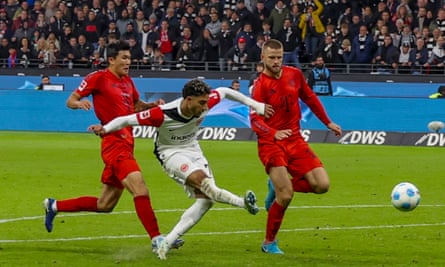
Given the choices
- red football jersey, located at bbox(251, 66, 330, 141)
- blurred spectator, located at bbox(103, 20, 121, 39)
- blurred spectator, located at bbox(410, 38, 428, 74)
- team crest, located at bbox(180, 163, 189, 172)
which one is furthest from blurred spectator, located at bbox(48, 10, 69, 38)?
team crest, located at bbox(180, 163, 189, 172)

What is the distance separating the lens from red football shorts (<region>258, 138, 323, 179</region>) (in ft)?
39.1

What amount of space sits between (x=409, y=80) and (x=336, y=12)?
3.21 meters

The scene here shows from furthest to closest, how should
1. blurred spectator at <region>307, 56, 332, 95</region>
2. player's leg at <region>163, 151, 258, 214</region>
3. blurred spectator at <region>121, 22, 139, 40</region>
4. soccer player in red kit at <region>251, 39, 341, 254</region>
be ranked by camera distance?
blurred spectator at <region>121, 22, 139, 40</region>
blurred spectator at <region>307, 56, 332, 95</region>
soccer player in red kit at <region>251, 39, 341, 254</region>
player's leg at <region>163, 151, 258, 214</region>

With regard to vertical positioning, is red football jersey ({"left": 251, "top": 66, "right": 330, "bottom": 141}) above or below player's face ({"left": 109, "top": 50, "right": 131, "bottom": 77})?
below

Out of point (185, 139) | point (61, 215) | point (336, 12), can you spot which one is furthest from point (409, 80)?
point (185, 139)

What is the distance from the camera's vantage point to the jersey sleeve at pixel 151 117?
11.0 meters

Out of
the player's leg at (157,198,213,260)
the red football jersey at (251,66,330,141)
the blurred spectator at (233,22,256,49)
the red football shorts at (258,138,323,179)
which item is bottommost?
the blurred spectator at (233,22,256,49)

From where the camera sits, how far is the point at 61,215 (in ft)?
47.9

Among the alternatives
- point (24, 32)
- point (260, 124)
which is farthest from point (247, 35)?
point (260, 124)

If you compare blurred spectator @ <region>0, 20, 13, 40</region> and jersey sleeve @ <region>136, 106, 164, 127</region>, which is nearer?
jersey sleeve @ <region>136, 106, 164, 127</region>

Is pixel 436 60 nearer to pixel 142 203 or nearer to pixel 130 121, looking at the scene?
pixel 142 203

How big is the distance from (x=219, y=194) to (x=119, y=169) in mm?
1228

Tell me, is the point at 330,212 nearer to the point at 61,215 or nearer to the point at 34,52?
the point at 61,215

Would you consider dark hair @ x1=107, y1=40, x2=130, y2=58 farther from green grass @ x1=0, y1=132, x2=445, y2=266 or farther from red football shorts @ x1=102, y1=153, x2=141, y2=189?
green grass @ x1=0, y1=132, x2=445, y2=266
